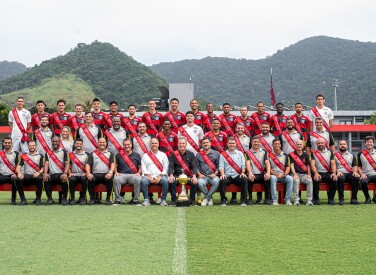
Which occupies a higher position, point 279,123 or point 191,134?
point 279,123

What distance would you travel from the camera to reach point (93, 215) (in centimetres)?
793

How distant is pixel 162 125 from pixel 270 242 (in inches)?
210

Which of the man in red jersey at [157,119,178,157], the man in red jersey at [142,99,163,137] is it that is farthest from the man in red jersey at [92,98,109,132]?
the man in red jersey at [157,119,178,157]

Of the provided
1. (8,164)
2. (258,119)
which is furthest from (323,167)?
(8,164)

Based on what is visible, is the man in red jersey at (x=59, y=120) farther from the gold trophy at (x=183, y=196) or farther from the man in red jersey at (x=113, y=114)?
the gold trophy at (x=183, y=196)

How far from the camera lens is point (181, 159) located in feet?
31.9

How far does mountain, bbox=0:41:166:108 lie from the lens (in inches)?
2921

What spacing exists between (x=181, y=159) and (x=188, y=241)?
411 cm

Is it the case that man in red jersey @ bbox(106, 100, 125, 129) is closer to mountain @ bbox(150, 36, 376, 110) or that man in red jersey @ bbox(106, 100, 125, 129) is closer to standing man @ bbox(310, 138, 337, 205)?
standing man @ bbox(310, 138, 337, 205)

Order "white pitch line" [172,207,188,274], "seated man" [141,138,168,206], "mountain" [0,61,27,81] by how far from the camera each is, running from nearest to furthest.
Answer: "white pitch line" [172,207,188,274], "seated man" [141,138,168,206], "mountain" [0,61,27,81]

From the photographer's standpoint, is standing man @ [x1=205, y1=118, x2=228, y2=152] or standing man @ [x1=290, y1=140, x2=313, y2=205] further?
standing man @ [x1=205, y1=118, x2=228, y2=152]

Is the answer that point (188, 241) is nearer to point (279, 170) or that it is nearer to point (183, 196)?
point (183, 196)

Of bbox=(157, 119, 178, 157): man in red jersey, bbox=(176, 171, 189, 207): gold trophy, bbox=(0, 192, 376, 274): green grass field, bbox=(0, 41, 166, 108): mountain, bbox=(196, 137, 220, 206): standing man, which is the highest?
bbox=(0, 41, 166, 108): mountain

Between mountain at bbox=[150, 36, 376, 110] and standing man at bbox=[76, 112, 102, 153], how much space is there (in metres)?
68.9
